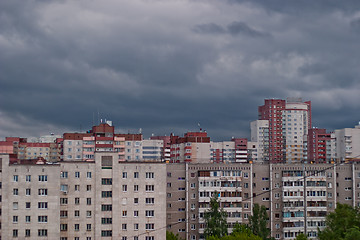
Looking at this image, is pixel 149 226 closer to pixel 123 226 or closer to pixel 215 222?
pixel 123 226

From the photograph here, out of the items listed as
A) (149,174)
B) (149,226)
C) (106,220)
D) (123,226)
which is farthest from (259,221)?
(106,220)

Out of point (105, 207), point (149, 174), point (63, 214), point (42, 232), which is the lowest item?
point (42, 232)

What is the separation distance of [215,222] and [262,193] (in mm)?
15383

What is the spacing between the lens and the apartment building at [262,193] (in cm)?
9669

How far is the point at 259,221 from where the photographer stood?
3551 inches

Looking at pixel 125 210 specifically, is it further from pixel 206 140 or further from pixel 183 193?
pixel 206 140

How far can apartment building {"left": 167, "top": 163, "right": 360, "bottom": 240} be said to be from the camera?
96.7 m

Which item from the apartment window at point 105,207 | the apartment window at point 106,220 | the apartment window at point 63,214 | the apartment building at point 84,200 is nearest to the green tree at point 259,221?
the apartment building at point 84,200

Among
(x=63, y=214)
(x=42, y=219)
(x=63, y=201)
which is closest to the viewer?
(x=42, y=219)

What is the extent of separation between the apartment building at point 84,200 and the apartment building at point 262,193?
60.0ft

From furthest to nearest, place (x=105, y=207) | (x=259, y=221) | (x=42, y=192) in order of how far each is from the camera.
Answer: (x=259, y=221)
(x=105, y=207)
(x=42, y=192)

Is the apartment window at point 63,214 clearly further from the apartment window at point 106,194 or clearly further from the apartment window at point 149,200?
the apartment window at point 149,200

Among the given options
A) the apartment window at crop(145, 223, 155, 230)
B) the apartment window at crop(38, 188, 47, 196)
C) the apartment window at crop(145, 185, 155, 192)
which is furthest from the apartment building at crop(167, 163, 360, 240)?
the apartment window at crop(38, 188, 47, 196)

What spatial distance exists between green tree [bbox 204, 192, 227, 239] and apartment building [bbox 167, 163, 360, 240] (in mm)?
7353
